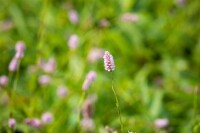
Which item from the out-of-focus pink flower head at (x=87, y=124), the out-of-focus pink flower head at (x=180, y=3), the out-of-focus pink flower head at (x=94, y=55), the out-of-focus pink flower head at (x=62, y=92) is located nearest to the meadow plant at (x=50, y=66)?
the out-of-focus pink flower head at (x=62, y=92)

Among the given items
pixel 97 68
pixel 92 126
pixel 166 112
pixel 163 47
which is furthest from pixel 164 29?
pixel 92 126

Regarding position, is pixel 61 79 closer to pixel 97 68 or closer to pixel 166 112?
pixel 97 68

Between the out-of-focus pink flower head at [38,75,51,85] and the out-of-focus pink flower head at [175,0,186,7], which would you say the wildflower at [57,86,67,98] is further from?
the out-of-focus pink flower head at [175,0,186,7]

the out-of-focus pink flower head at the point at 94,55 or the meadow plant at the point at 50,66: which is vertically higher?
the out-of-focus pink flower head at the point at 94,55

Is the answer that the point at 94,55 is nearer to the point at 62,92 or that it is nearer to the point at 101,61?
the point at 101,61

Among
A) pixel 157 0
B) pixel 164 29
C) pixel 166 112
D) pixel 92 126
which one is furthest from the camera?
pixel 157 0

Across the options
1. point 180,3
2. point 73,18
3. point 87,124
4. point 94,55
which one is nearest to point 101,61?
point 94,55

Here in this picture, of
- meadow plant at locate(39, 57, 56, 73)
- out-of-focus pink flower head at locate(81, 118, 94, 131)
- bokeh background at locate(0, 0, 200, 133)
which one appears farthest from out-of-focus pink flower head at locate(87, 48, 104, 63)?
out-of-focus pink flower head at locate(81, 118, 94, 131)

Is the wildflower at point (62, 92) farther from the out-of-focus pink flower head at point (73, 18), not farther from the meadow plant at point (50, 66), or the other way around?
the out-of-focus pink flower head at point (73, 18)

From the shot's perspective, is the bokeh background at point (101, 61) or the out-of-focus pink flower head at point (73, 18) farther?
the out-of-focus pink flower head at point (73, 18)
